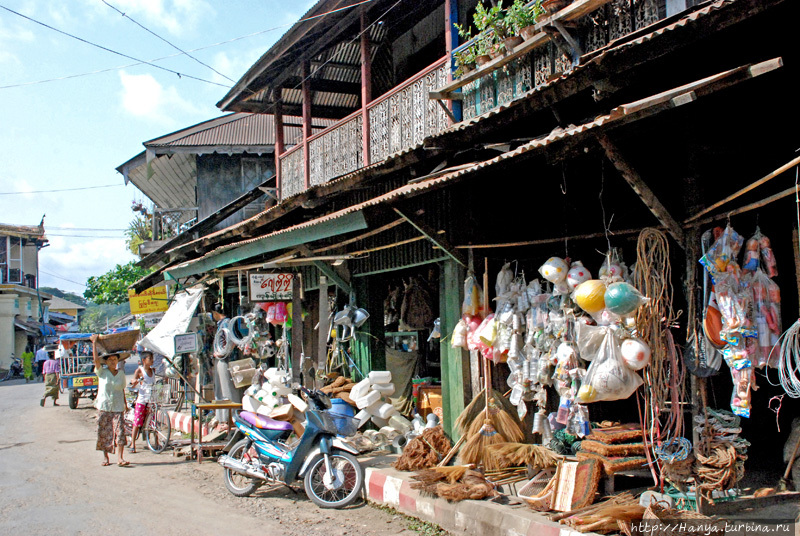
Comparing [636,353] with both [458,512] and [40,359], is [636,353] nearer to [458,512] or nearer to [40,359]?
[458,512]

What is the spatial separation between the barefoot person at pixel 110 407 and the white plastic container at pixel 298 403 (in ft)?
12.4

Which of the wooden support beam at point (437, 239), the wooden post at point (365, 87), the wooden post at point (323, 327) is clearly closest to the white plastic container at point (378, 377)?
the wooden post at point (323, 327)

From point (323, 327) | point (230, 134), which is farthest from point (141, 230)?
point (323, 327)

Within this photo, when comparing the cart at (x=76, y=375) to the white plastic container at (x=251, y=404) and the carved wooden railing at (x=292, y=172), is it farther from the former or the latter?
the white plastic container at (x=251, y=404)

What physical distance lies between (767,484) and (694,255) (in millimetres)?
2228

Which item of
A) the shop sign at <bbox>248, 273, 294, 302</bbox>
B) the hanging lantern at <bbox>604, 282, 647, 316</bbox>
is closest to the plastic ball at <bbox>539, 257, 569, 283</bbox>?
the hanging lantern at <bbox>604, 282, 647, 316</bbox>

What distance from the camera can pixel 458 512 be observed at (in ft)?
20.6

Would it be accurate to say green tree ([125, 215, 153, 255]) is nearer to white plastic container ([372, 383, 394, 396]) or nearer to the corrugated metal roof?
the corrugated metal roof

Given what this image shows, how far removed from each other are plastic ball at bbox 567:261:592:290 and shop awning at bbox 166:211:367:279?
2.73 metres

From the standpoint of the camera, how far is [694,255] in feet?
17.8

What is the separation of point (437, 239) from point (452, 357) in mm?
1596

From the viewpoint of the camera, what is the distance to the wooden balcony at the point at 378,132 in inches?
365

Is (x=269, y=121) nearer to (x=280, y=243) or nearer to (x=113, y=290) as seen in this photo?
(x=280, y=243)

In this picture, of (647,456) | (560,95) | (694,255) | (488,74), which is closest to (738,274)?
(694,255)
